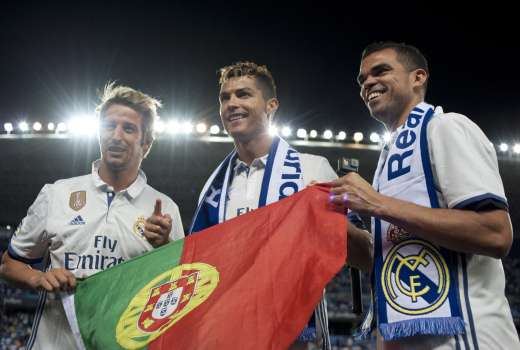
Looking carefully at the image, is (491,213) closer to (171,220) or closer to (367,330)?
(367,330)

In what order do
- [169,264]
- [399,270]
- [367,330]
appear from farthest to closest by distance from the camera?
[169,264] → [367,330] → [399,270]

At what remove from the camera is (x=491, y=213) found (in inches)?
73.9

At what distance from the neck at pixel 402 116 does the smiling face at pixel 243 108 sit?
0.88 meters

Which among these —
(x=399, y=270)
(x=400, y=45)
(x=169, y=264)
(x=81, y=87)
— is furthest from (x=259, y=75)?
(x=81, y=87)

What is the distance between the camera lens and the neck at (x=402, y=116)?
2424 mm

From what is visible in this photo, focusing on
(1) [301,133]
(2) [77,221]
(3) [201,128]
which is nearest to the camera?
(2) [77,221]

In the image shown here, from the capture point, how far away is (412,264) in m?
1.99

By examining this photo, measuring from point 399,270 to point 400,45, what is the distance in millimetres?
1159

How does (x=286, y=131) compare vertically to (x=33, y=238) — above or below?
above

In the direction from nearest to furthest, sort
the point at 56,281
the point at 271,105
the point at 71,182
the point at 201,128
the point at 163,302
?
the point at 163,302
the point at 56,281
the point at 71,182
the point at 271,105
the point at 201,128

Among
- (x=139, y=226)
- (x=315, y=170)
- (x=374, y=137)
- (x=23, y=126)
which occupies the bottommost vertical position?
(x=139, y=226)

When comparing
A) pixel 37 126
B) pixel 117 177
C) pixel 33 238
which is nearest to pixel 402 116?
pixel 117 177

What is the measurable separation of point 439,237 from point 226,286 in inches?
33.4

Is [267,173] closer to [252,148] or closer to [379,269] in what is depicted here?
[252,148]
